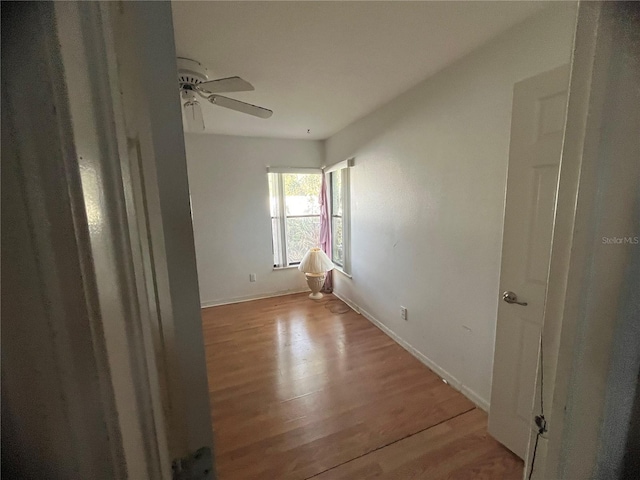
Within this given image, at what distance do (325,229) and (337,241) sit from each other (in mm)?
263

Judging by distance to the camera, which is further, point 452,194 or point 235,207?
point 235,207

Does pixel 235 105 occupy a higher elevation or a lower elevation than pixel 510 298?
higher

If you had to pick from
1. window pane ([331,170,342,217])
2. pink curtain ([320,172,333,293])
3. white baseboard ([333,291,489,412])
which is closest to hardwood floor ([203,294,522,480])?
white baseboard ([333,291,489,412])

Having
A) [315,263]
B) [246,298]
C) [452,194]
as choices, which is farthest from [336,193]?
[452,194]

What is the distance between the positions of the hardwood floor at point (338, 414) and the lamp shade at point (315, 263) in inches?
42.0

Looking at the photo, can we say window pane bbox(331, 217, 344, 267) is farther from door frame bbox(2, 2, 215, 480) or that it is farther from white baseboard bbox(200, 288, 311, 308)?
door frame bbox(2, 2, 215, 480)

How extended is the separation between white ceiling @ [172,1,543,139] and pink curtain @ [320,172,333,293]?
183 cm

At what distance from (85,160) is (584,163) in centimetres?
75

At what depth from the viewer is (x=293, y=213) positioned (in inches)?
170

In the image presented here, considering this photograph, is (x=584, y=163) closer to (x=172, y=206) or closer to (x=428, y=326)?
(x=172, y=206)

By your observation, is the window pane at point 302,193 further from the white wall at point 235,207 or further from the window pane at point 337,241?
the window pane at point 337,241

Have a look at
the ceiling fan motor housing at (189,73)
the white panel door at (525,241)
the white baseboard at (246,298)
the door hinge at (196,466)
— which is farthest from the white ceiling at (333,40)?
the white baseboard at (246,298)

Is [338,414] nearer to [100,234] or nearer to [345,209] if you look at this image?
[100,234]

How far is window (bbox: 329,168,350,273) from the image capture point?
3764mm
